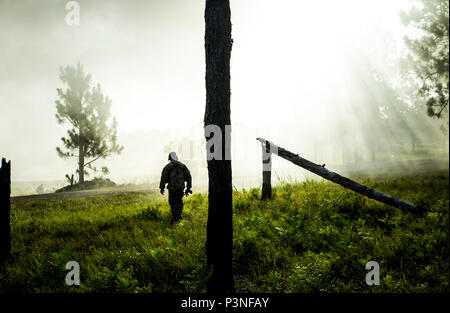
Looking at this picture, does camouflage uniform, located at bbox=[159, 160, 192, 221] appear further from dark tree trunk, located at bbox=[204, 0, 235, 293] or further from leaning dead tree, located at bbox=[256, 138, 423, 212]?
dark tree trunk, located at bbox=[204, 0, 235, 293]

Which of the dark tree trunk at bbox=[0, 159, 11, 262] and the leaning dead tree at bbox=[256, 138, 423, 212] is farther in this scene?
the leaning dead tree at bbox=[256, 138, 423, 212]

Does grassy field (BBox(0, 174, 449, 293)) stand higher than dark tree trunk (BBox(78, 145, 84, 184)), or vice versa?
dark tree trunk (BBox(78, 145, 84, 184))

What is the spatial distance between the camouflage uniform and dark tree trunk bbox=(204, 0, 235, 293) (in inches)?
140

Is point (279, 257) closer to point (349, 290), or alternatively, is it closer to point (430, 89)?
point (349, 290)

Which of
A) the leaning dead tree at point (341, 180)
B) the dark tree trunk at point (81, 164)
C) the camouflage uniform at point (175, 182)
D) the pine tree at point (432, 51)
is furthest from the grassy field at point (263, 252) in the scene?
the dark tree trunk at point (81, 164)

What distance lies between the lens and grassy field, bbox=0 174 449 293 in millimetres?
3447

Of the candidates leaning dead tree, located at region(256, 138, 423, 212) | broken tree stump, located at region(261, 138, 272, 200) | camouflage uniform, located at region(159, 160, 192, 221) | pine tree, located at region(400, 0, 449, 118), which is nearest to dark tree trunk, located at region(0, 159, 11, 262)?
camouflage uniform, located at region(159, 160, 192, 221)

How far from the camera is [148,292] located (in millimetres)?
3152

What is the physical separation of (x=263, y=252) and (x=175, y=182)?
11.7 feet

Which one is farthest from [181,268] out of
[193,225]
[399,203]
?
[399,203]

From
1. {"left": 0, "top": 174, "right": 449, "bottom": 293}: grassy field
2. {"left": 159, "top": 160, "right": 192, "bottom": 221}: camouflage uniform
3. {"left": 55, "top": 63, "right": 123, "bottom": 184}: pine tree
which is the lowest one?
{"left": 0, "top": 174, "right": 449, "bottom": 293}: grassy field

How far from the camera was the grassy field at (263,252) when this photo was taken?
345 cm

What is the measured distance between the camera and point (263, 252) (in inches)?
168

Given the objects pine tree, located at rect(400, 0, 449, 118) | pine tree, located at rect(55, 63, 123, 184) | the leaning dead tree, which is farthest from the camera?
pine tree, located at rect(55, 63, 123, 184)
